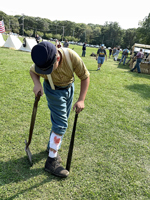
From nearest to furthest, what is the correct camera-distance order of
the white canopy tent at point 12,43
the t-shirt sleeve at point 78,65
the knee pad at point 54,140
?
the t-shirt sleeve at point 78,65, the knee pad at point 54,140, the white canopy tent at point 12,43

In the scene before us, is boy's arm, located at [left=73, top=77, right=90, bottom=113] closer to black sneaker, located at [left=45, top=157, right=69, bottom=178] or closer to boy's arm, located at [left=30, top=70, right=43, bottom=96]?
boy's arm, located at [left=30, top=70, right=43, bottom=96]

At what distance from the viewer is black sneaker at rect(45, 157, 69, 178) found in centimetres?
230

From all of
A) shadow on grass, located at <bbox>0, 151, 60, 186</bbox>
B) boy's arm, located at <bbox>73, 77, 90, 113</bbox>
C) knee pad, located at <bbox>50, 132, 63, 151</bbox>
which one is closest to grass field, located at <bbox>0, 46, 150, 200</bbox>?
shadow on grass, located at <bbox>0, 151, 60, 186</bbox>

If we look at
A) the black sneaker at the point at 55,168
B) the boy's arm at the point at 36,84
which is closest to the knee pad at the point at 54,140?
the black sneaker at the point at 55,168

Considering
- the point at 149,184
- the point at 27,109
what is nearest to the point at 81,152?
the point at 149,184

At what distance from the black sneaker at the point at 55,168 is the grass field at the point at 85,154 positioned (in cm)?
8

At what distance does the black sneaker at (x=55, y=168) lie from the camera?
2299 mm

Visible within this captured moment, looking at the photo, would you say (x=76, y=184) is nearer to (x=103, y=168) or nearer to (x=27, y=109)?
(x=103, y=168)

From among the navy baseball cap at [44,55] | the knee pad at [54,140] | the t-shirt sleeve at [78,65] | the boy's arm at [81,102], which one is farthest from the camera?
the knee pad at [54,140]

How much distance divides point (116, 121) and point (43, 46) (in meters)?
3.21

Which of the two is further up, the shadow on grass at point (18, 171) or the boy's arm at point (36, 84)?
the boy's arm at point (36, 84)

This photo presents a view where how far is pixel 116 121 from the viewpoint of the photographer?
13.7 feet

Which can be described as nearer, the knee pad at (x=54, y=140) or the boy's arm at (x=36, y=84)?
the boy's arm at (x=36, y=84)

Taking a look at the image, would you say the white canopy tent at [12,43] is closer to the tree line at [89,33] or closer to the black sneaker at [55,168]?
the black sneaker at [55,168]
